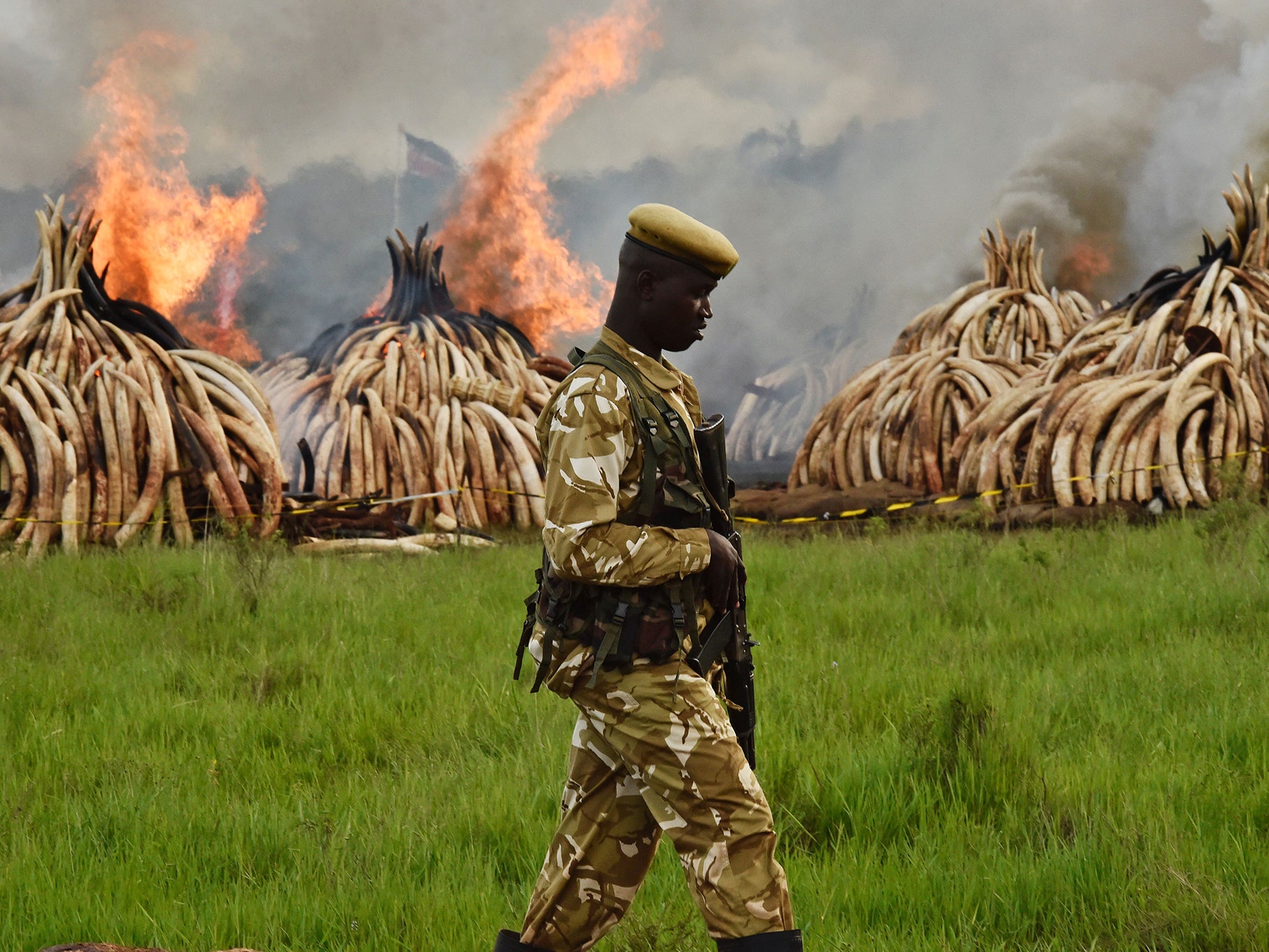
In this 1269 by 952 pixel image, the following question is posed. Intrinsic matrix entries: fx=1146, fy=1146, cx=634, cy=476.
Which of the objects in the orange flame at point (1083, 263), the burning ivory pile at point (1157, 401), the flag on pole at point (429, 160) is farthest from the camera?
the flag on pole at point (429, 160)

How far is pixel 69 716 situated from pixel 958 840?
380 cm

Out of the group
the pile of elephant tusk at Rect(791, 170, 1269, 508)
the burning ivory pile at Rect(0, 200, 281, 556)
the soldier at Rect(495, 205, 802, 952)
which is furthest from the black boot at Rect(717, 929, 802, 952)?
the burning ivory pile at Rect(0, 200, 281, 556)

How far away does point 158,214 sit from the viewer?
1073 centimetres

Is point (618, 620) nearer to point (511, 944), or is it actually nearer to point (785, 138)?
point (511, 944)

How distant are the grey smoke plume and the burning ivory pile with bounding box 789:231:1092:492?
0.34 meters

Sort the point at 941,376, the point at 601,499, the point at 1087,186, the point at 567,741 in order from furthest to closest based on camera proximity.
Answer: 1. the point at 1087,186
2. the point at 941,376
3. the point at 567,741
4. the point at 601,499

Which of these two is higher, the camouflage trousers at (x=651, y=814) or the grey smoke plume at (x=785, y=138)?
the grey smoke plume at (x=785, y=138)

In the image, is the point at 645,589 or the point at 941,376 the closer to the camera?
the point at 645,589

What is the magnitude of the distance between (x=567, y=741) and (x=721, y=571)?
2.38 m

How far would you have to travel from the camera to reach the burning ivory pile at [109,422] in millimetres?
8953

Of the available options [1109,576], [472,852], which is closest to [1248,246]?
[1109,576]

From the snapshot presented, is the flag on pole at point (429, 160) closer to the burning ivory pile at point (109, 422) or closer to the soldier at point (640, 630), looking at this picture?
the burning ivory pile at point (109, 422)

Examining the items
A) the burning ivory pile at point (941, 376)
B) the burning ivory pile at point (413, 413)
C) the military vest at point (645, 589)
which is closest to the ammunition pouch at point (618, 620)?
the military vest at point (645, 589)

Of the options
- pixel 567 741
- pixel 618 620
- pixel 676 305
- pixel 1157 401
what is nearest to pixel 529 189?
pixel 1157 401
